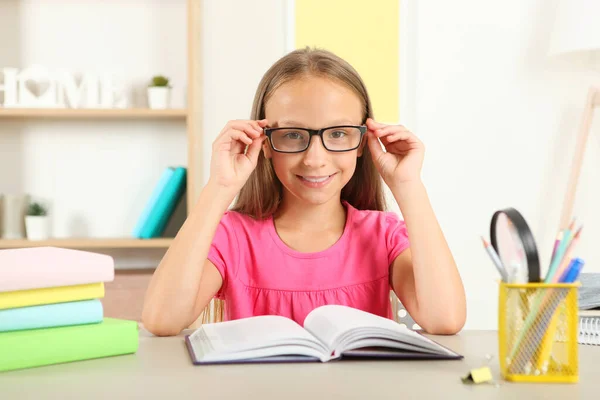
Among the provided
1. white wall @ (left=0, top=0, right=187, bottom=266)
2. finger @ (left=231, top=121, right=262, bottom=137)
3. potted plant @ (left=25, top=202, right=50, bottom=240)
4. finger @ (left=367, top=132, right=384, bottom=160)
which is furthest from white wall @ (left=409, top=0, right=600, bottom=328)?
finger @ (left=231, top=121, right=262, bottom=137)

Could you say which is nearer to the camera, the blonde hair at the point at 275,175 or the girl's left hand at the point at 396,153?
the girl's left hand at the point at 396,153

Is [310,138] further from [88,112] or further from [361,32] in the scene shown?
[361,32]

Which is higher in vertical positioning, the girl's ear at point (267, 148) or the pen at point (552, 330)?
the girl's ear at point (267, 148)

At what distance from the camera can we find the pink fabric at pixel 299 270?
4.94 ft

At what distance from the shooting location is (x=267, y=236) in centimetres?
157

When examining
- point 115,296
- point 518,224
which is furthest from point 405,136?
point 115,296

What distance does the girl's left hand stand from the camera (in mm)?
1397

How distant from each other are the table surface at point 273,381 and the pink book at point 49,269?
100 millimetres

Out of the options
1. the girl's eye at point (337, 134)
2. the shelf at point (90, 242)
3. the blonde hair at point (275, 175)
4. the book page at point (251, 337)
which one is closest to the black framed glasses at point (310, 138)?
the girl's eye at point (337, 134)

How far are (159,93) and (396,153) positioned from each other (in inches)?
64.2

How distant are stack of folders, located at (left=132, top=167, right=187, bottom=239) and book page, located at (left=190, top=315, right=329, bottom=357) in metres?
1.75

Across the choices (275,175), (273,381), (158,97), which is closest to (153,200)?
(158,97)

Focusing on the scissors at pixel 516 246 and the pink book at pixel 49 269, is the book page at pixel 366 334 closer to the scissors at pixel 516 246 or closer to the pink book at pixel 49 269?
the scissors at pixel 516 246

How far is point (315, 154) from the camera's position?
140 cm
